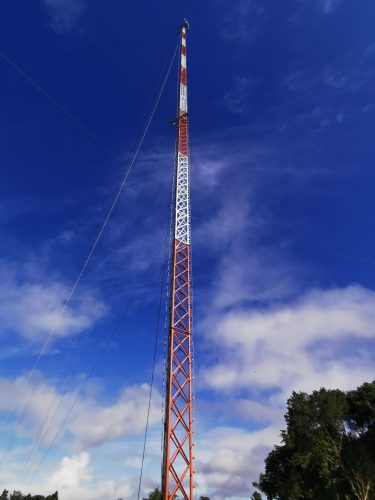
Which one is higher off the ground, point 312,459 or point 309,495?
point 312,459

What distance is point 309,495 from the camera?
160 feet

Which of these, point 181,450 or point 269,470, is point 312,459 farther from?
point 181,450

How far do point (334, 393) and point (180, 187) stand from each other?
41549mm

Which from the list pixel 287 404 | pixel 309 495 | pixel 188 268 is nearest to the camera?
pixel 188 268

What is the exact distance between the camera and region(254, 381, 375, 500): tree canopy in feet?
152

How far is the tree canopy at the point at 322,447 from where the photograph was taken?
46.5 meters

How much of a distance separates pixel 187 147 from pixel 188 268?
12.6 m

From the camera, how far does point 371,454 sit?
45906 millimetres

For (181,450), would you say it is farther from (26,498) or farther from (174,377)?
(26,498)

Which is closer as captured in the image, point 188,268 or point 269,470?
point 188,268

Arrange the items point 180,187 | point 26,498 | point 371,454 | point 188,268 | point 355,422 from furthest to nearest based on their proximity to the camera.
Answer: point 26,498 < point 355,422 < point 371,454 < point 180,187 < point 188,268

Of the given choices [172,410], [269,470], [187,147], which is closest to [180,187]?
[187,147]

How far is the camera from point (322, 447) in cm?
4941

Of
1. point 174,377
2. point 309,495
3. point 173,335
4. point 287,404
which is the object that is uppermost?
point 287,404
